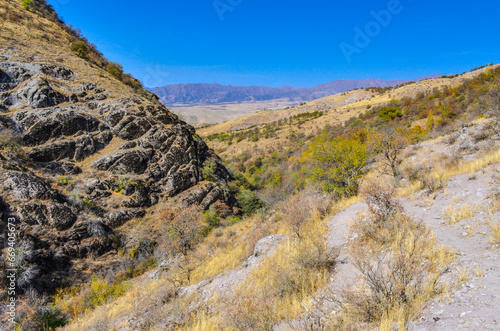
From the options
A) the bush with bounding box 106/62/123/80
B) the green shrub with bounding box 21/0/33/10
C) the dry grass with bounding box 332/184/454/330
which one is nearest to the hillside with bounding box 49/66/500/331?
the dry grass with bounding box 332/184/454/330

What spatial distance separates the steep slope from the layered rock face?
4 cm

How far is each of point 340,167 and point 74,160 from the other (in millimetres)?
15250

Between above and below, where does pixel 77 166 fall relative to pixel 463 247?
above

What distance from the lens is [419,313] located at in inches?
112

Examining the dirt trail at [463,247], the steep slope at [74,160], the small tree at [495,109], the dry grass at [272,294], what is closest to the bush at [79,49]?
the steep slope at [74,160]

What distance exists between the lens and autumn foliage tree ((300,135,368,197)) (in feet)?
37.5

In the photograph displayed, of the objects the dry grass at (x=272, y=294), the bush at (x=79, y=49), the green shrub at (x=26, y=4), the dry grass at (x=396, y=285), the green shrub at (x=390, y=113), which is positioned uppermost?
the green shrub at (x=26, y=4)

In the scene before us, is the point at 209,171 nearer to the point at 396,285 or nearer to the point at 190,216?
the point at 190,216

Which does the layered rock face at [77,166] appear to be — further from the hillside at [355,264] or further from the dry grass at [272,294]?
the dry grass at [272,294]

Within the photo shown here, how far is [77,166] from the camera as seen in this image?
13.3m

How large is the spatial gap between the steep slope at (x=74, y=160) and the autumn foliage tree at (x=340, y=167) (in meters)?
7.01

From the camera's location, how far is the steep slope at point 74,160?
9.66 meters

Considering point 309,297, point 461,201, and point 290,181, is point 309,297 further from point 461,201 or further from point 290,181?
point 290,181

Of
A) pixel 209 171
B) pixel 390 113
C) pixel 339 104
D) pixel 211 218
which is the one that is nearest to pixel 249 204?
pixel 211 218
